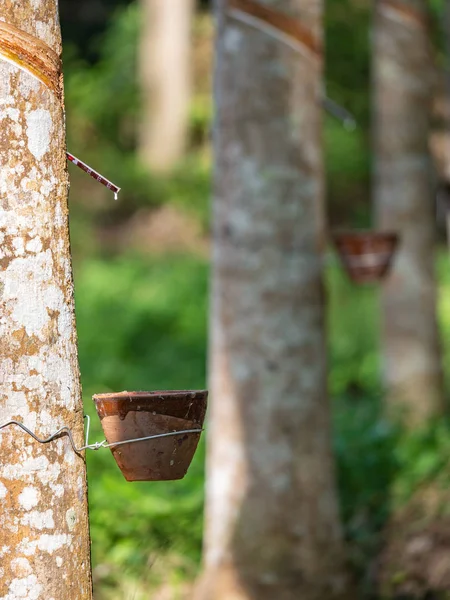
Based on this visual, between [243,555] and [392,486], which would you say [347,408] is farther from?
[243,555]

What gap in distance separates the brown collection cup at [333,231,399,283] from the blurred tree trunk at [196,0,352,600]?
884 mm

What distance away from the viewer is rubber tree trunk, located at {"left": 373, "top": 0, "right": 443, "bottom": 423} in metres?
7.13

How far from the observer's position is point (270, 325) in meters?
4.54

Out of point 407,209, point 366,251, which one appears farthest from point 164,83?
point 366,251

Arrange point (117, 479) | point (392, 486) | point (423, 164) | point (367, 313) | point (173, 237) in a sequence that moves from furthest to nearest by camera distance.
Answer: point (173, 237) → point (367, 313) → point (423, 164) → point (117, 479) → point (392, 486)

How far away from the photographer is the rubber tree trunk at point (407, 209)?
23.4ft

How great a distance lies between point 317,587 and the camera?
15.4ft

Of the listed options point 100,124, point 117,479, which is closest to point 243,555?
point 117,479

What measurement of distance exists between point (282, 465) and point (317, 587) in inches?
23.9

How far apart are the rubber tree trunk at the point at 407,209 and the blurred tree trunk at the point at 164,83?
978 centimetres

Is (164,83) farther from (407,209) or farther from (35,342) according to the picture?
(35,342)

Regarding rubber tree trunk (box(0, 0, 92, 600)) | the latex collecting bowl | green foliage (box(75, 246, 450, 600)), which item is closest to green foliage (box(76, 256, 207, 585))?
green foliage (box(75, 246, 450, 600))

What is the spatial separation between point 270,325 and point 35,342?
247cm

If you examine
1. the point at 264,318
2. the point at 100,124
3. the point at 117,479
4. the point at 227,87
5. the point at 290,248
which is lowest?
the point at 117,479
